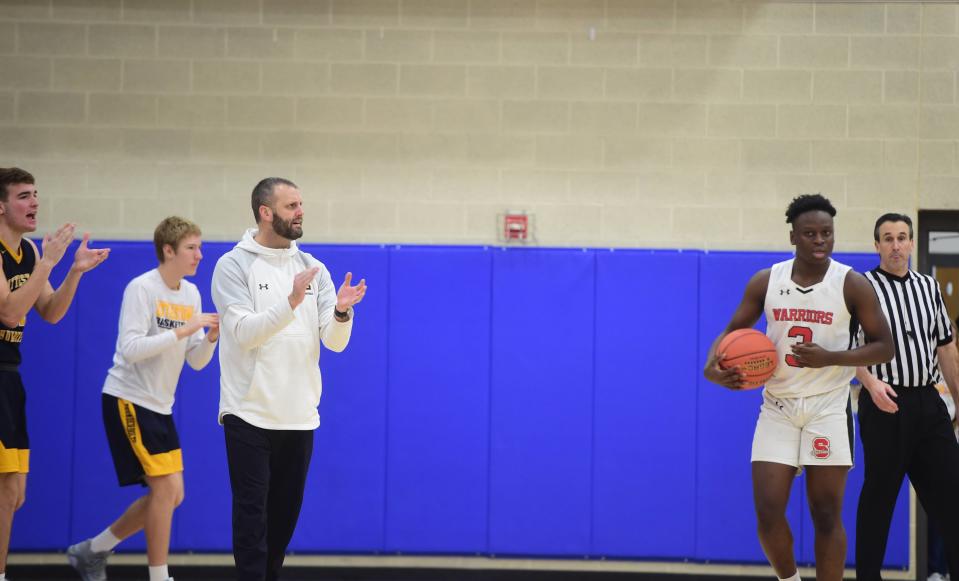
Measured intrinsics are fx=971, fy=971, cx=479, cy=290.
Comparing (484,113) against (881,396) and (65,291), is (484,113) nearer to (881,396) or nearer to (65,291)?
(65,291)

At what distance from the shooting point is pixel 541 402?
18.2 ft

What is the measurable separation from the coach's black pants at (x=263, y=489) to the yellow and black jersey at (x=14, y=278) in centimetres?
106

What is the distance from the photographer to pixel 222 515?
5.54 metres

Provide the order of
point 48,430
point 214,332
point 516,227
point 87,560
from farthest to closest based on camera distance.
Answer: point 516,227
point 48,430
point 87,560
point 214,332

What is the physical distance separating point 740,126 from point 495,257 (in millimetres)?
1674

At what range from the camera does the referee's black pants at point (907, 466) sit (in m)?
4.11

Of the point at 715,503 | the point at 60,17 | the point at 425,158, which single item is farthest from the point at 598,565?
the point at 60,17

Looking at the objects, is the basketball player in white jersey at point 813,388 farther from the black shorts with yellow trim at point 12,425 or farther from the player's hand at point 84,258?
the black shorts with yellow trim at point 12,425

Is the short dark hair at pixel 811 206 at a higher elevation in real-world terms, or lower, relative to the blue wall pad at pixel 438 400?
higher

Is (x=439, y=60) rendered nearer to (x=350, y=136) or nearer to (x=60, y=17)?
(x=350, y=136)

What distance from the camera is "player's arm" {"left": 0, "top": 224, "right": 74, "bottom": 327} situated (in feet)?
12.3

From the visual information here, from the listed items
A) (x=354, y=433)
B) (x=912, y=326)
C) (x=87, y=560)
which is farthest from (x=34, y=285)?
(x=912, y=326)

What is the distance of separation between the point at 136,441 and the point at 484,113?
272 cm

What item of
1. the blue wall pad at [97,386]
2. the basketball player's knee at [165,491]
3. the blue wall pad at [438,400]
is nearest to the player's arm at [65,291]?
the basketball player's knee at [165,491]
